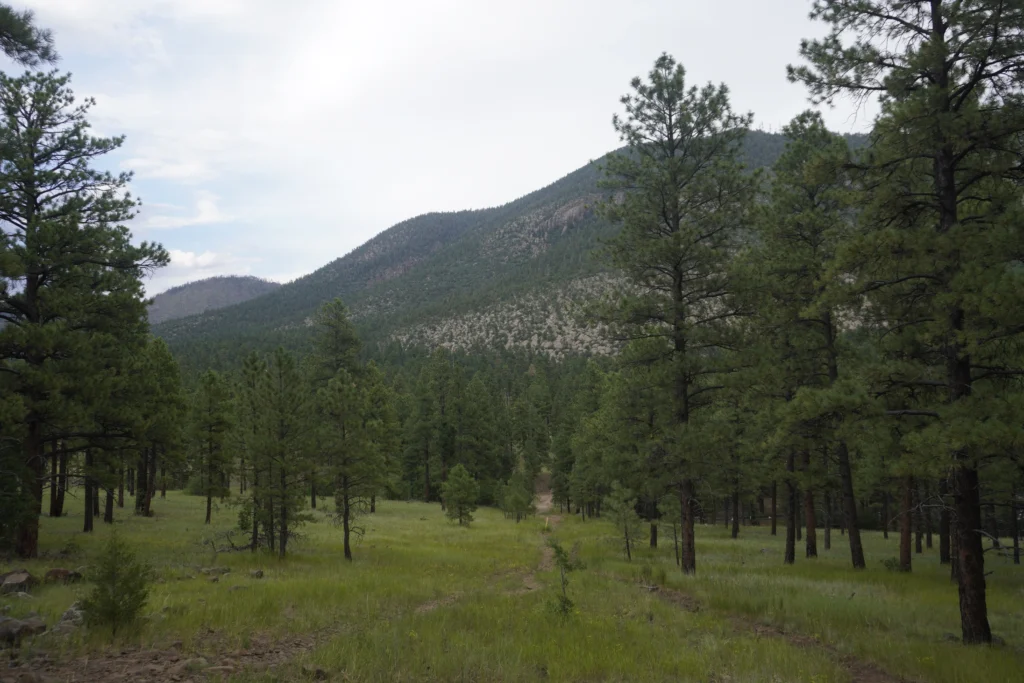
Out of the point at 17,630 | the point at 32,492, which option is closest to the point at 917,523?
the point at 17,630

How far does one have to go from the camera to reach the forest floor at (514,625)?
25.2ft

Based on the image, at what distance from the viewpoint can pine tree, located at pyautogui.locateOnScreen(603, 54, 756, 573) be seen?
16250 mm

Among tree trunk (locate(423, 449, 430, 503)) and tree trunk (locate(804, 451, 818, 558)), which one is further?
tree trunk (locate(423, 449, 430, 503))

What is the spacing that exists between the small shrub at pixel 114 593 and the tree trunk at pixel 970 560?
13754 millimetres

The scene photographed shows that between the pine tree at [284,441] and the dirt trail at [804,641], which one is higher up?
the pine tree at [284,441]

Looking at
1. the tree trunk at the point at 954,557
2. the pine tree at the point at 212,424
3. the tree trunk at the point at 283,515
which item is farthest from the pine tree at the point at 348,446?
the tree trunk at the point at 954,557

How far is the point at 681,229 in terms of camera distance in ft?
52.8

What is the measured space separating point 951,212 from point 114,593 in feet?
53.0

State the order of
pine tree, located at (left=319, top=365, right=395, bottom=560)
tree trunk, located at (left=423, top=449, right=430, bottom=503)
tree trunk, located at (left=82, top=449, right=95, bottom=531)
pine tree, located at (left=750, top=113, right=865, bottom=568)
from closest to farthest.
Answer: pine tree, located at (left=750, top=113, right=865, bottom=568) → tree trunk, located at (left=82, top=449, right=95, bottom=531) → pine tree, located at (left=319, top=365, right=395, bottom=560) → tree trunk, located at (left=423, top=449, right=430, bottom=503)

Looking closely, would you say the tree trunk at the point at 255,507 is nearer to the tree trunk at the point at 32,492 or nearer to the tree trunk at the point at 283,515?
the tree trunk at the point at 283,515

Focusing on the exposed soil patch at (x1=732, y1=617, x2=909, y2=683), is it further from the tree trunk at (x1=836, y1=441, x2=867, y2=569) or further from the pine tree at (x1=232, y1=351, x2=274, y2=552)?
the pine tree at (x1=232, y1=351, x2=274, y2=552)

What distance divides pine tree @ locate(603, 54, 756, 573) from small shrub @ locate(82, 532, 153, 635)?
13183 mm

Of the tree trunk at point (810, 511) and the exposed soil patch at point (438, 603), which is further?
the tree trunk at point (810, 511)

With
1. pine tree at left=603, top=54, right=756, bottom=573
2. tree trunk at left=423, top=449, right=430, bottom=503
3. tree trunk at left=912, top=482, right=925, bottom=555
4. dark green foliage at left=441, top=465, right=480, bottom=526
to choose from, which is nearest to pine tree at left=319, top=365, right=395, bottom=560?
pine tree at left=603, top=54, right=756, bottom=573
